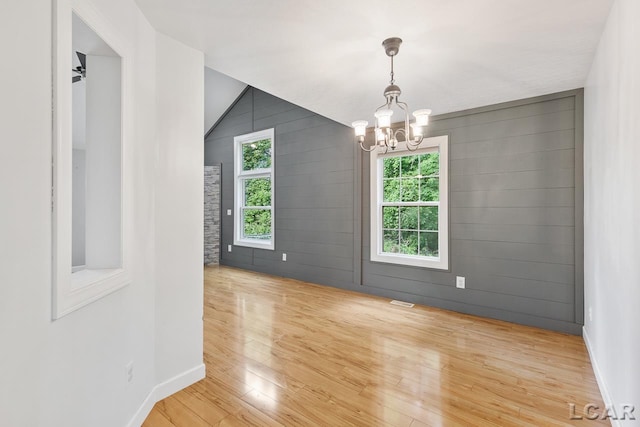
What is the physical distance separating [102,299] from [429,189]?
3530 mm

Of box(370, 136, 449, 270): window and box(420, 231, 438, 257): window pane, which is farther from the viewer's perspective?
box(420, 231, 438, 257): window pane

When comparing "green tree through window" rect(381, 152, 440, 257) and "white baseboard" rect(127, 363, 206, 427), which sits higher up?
"green tree through window" rect(381, 152, 440, 257)

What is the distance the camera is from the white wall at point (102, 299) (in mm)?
941

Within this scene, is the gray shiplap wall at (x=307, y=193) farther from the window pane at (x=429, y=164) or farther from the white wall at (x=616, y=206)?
the white wall at (x=616, y=206)

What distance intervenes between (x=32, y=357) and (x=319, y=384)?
63.8 inches

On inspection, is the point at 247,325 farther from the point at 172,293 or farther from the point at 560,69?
the point at 560,69

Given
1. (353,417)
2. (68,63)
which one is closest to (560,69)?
(353,417)

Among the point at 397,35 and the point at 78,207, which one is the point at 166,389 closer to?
the point at 78,207

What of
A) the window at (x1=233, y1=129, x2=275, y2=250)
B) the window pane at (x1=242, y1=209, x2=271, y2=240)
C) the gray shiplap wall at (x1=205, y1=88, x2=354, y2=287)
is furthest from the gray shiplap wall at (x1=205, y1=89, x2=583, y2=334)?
the window pane at (x1=242, y1=209, x2=271, y2=240)

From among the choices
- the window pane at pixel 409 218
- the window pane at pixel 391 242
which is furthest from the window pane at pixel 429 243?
the window pane at pixel 391 242

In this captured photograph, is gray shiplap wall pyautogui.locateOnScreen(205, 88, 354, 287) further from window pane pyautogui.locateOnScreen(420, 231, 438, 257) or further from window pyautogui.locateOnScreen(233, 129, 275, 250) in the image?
window pane pyautogui.locateOnScreen(420, 231, 438, 257)

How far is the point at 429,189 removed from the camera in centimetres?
393

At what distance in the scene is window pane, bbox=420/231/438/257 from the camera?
3885 millimetres

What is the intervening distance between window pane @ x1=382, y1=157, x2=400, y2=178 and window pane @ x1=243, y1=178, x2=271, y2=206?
2363 millimetres
